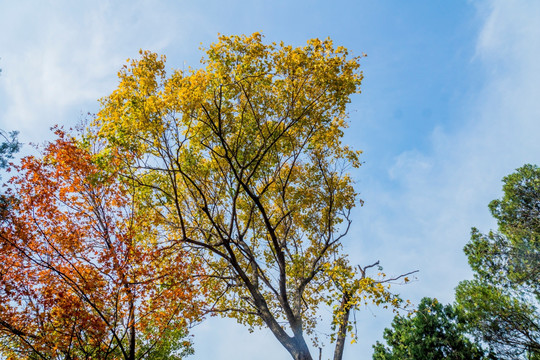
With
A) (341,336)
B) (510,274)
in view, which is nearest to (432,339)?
(510,274)

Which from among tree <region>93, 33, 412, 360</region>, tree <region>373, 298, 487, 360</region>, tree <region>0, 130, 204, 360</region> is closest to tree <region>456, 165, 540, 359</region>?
tree <region>373, 298, 487, 360</region>

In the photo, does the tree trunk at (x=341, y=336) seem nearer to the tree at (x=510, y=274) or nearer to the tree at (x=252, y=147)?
the tree at (x=252, y=147)

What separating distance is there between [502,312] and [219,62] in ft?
51.2

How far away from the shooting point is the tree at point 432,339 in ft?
54.7

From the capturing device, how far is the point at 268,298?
39.9 feet

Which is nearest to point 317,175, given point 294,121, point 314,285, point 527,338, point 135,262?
point 294,121

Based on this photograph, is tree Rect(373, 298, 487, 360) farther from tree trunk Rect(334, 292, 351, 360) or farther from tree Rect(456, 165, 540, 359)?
tree trunk Rect(334, 292, 351, 360)

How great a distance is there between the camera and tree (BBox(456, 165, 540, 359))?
44.9 feet

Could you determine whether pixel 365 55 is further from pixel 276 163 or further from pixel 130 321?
pixel 130 321

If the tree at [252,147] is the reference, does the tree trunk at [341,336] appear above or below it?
below

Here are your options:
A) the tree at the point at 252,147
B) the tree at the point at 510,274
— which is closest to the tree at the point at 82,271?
the tree at the point at 252,147

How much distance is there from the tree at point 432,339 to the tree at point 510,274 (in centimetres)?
180

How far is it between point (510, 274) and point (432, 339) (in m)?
5.69

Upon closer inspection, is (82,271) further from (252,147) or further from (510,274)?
(510,274)
